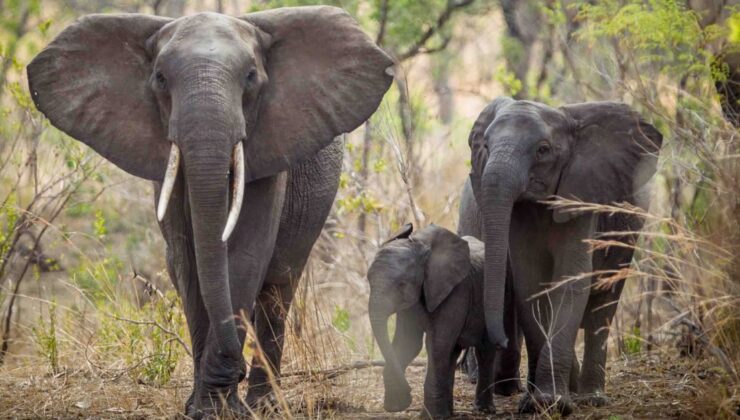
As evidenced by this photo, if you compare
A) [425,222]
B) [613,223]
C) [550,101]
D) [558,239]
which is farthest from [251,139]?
[550,101]

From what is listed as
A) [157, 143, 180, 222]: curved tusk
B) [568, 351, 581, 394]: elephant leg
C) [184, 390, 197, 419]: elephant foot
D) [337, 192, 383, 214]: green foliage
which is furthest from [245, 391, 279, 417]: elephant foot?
[337, 192, 383, 214]: green foliage

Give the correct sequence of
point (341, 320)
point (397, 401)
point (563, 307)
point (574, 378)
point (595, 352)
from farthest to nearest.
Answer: point (341, 320)
point (574, 378)
point (595, 352)
point (563, 307)
point (397, 401)

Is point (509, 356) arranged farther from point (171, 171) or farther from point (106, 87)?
point (106, 87)

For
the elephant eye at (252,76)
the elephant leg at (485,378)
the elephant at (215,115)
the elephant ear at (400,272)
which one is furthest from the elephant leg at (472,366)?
the elephant eye at (252,76)

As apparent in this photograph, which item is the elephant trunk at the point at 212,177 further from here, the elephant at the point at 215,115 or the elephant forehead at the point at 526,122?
the elephant forehead at the point at 526,122

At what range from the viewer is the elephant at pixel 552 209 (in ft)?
21.9

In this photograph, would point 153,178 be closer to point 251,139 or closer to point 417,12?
point 251,139

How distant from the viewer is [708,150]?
611 centimetres

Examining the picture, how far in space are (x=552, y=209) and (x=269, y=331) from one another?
6.19ft

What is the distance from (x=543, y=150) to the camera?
6.91 m

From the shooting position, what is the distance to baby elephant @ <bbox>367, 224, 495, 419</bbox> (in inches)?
267

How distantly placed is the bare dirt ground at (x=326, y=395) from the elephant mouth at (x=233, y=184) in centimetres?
106

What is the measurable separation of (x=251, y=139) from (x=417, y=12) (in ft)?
24.7

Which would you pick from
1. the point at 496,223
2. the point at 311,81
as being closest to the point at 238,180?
the point at 311,81
